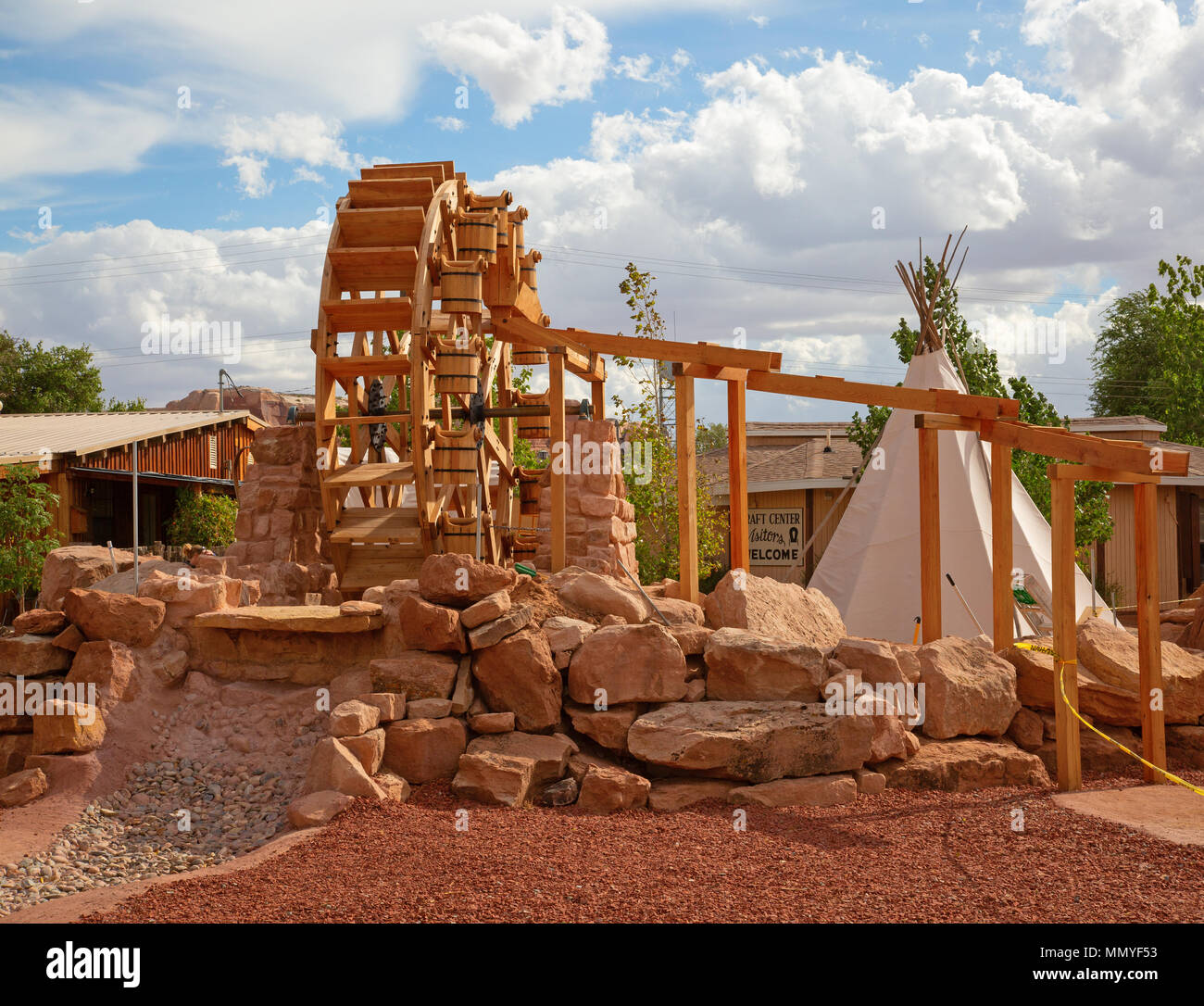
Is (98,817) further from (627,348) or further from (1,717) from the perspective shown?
(627,348)

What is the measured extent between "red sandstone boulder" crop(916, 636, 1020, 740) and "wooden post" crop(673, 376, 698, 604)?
1.73 metres

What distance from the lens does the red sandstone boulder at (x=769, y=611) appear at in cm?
727

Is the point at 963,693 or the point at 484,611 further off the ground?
the point at 484,611

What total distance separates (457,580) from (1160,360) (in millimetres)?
27969

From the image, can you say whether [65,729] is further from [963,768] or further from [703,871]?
[963,768]

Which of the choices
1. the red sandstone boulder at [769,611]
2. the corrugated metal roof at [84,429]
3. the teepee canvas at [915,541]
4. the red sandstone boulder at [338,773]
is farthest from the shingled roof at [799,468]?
the red sandstone boulder at [338,773]

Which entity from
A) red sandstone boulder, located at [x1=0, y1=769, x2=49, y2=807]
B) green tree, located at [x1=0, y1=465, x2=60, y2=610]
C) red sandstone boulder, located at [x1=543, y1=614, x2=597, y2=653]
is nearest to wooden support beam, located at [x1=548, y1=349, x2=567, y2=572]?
red sandstone boulder, located at [x1=543, y1=614, x2=597, y2=653]

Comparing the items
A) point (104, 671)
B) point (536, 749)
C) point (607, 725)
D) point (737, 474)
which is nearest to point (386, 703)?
point (536, 749)

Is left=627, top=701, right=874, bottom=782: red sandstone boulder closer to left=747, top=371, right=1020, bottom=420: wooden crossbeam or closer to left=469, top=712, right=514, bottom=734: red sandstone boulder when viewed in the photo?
left=469, top=712, right=514, bottom=734: red sandstone boulder

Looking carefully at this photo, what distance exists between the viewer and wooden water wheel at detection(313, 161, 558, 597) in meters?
9.14

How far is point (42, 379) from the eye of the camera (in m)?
31.6

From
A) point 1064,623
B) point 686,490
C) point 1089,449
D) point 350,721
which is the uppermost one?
point 1089,449

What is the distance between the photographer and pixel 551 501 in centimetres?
819

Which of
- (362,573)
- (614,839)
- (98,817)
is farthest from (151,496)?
(614,839)
